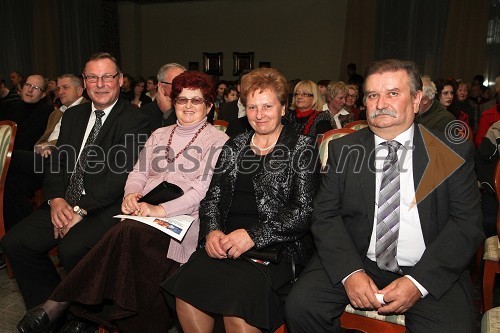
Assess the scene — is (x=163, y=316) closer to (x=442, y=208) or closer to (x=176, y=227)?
(x=176, y=227)

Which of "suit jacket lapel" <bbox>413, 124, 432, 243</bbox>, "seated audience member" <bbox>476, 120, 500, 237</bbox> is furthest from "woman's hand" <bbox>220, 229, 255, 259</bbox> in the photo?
"seated audience member" <bbox>476, 120, 500, 237</bbox>

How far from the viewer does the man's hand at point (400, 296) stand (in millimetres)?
→ 1749

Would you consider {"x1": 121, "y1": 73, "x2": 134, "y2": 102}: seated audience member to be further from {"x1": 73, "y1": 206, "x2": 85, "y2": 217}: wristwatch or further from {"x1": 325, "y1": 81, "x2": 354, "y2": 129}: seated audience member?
{"x1": 73, "y1": 206, "x2": 85, "y2": 217}: wristwatch

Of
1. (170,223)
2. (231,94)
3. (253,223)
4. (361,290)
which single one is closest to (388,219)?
(361,290)

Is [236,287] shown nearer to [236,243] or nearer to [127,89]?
[236,243]

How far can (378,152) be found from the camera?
2.05 m

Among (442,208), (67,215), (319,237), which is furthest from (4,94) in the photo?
(442,208)

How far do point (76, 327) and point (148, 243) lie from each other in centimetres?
73

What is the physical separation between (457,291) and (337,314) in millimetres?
486

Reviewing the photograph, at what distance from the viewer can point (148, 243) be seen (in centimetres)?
222

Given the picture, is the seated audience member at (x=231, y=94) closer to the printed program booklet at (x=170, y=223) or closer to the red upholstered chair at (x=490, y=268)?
the printed program booklet at (x=170, y=223)

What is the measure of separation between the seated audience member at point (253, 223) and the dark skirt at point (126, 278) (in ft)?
0.71

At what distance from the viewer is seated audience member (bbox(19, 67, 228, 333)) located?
7.08ft

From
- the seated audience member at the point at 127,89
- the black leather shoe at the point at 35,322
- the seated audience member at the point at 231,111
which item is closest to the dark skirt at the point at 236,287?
the black leather shoe at the point at 35,322
